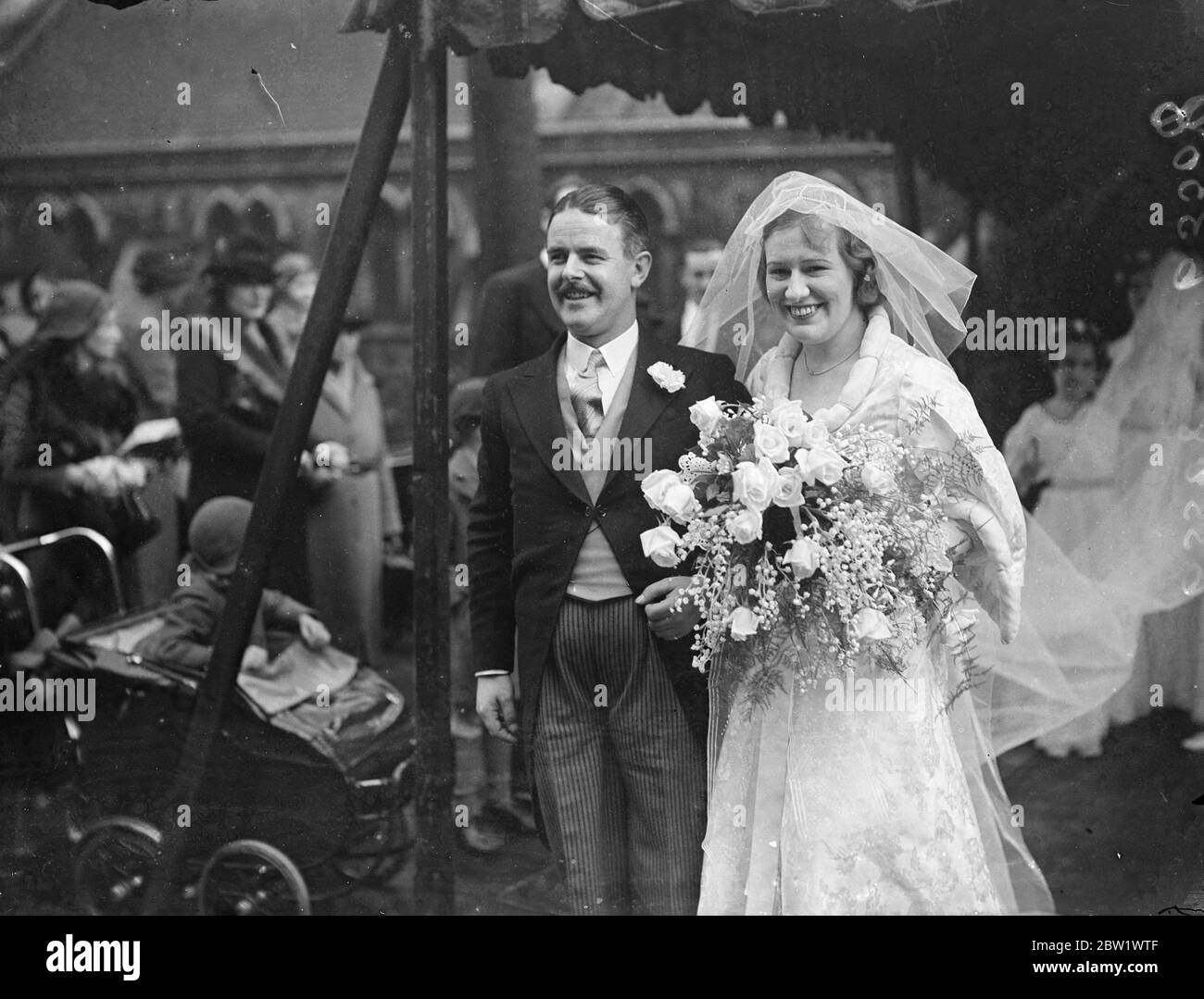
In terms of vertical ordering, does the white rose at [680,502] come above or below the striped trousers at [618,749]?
above

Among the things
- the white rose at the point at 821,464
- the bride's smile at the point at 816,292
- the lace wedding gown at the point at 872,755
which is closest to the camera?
the white rose at the point at 821,464

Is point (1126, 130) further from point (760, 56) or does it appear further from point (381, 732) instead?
point (381, 732)

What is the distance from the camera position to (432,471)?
4.24 m

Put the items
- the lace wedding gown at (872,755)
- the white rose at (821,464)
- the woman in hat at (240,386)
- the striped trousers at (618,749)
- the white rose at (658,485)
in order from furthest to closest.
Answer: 1. the woman in hat at (240,386)
2. the striped trousers at (618,749)
3. the lace wedding gown at (872,755)
4. the white rose at (658,485)
5. the white rose at (821,464)

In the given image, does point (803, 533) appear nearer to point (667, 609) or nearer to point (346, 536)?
point (667, 609)

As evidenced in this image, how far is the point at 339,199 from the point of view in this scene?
424 centimetres

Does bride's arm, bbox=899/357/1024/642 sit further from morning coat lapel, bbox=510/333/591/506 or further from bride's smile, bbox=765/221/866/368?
morning coat lapel, bbox=510/333/591/506

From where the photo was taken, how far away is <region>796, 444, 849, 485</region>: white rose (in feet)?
11.2

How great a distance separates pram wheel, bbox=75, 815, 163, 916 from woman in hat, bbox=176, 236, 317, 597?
3.12 ft

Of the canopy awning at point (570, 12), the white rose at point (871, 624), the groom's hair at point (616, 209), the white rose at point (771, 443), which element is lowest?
the white rose at point (871, 624)

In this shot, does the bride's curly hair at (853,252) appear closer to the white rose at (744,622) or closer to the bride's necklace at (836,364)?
the bride's necklace at (836,364)

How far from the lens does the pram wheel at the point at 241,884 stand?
432cm

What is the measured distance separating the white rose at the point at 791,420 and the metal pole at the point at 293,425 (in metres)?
1.52

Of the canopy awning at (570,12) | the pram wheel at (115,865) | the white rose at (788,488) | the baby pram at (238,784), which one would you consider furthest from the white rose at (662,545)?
the pram wheel at (115,865)
